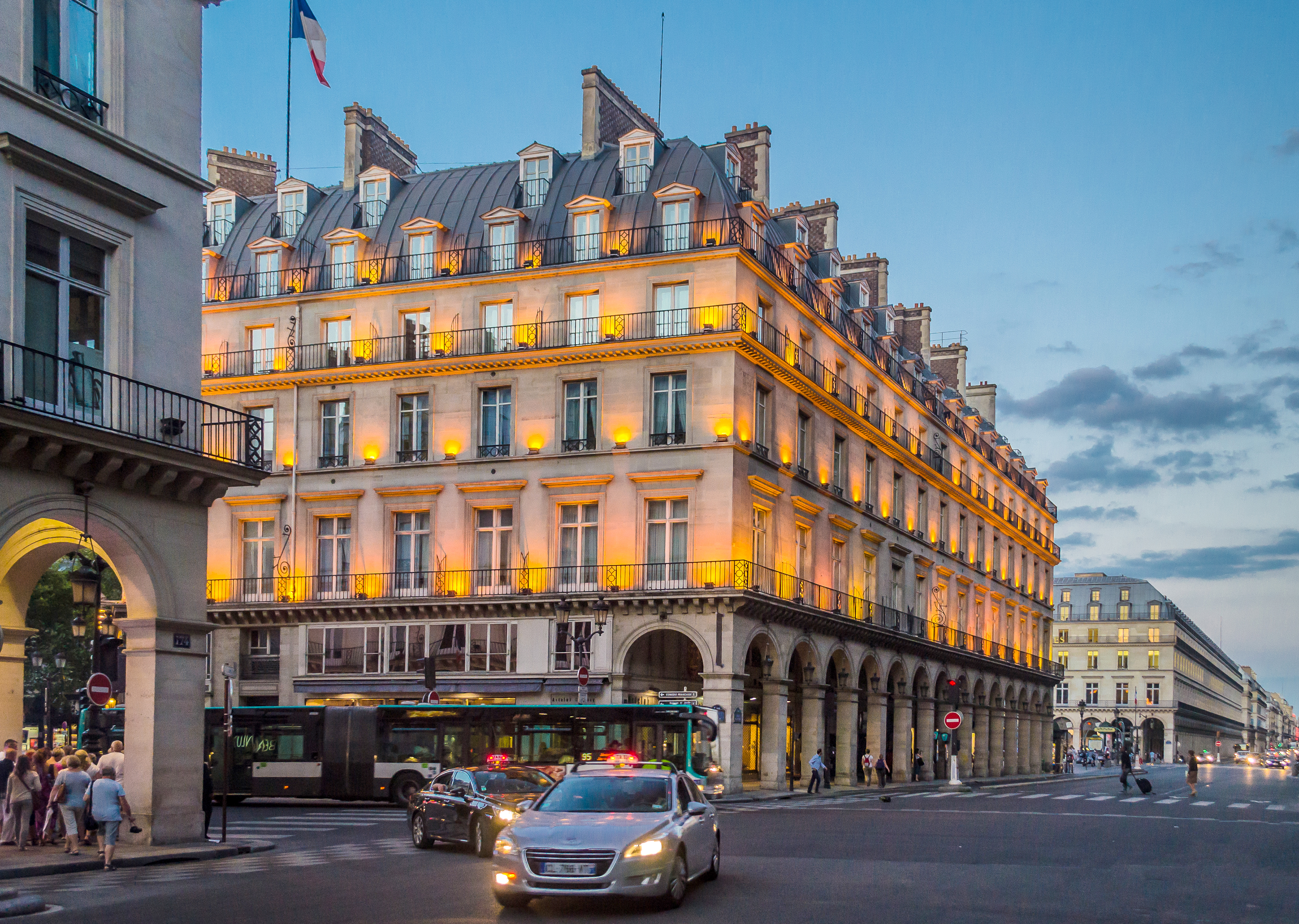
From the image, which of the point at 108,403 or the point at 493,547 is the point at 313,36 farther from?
the point at 493,547

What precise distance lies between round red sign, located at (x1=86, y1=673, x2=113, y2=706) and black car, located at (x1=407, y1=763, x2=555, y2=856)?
19.4 ft

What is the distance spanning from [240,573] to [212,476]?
31.3m

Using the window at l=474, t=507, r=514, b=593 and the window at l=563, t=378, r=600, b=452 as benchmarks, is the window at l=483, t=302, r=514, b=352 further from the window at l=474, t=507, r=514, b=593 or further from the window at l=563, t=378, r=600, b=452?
the window at l=474, t=507, r=514, b=593

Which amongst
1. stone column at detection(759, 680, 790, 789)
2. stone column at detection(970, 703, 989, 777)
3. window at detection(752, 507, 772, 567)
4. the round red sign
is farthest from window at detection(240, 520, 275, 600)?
stone column at detection(970, 703, 989, 777)

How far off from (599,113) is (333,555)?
19547 mm

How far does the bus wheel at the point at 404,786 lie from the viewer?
38.0 m

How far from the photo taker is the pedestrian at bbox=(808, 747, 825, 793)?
4728 centimetres

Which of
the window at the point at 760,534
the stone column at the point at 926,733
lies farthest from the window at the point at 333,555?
the stone column at the point at 926,733

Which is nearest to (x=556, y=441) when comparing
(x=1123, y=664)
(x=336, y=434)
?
→ (x=336, y=434)

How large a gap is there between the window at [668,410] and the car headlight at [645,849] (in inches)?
1260

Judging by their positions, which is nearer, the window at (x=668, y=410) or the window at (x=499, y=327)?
the window at (x=668, y=410)

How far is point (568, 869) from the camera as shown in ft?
48.7

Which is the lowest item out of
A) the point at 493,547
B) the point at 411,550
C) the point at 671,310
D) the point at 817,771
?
the point at 817,771

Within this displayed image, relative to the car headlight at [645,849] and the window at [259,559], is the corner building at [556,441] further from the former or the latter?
the car headlight at [645,849]
